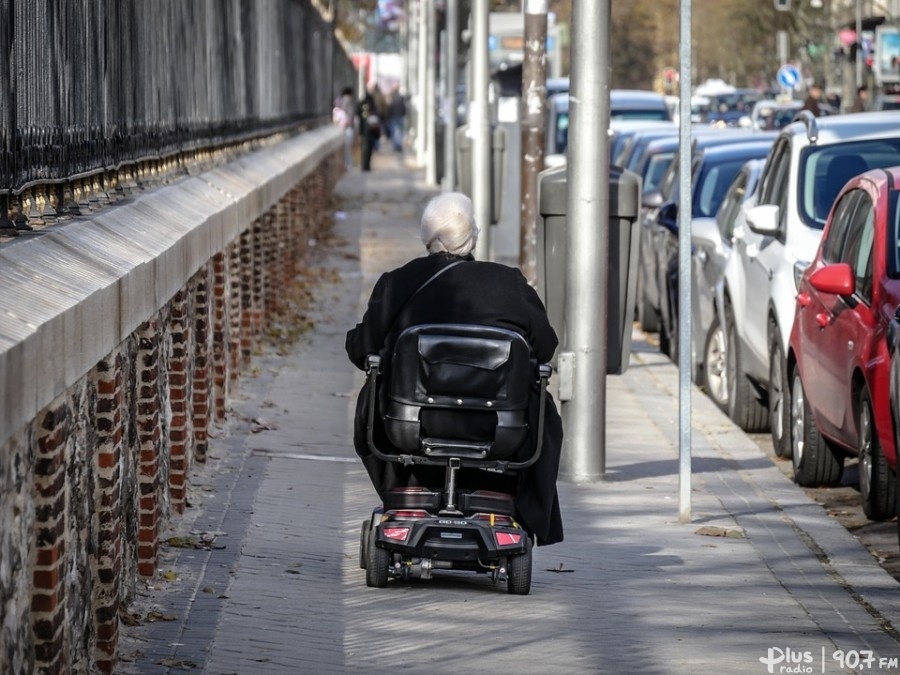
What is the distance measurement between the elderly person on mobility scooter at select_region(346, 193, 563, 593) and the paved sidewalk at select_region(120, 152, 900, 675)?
1.20 ft

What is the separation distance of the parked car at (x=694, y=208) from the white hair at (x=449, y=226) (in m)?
8.13

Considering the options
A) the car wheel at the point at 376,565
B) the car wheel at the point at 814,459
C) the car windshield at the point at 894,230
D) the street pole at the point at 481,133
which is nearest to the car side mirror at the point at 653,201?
the car wheel at the point at 814,459

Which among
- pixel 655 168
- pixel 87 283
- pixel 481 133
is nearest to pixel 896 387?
pixel 87 283

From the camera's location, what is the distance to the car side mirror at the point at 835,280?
380 inches

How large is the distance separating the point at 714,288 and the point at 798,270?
8.70 feet

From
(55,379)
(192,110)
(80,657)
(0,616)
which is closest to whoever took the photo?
(0,616)

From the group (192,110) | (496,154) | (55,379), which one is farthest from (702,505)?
(496,154)

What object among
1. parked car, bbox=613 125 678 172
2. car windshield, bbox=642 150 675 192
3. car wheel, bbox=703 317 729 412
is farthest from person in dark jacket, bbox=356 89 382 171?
car wheel, bbox=703 317 729 412

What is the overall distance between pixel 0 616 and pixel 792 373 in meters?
7.15

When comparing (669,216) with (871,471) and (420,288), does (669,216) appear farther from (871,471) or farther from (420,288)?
(420,288)

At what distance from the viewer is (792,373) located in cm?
1122

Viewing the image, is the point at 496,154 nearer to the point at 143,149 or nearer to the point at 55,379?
the point at 143,149

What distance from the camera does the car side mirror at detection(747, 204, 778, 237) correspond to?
1185 cm

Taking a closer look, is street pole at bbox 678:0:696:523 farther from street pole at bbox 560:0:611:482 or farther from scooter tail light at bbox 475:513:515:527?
scooter tail light at bbox 475:513:515:527
